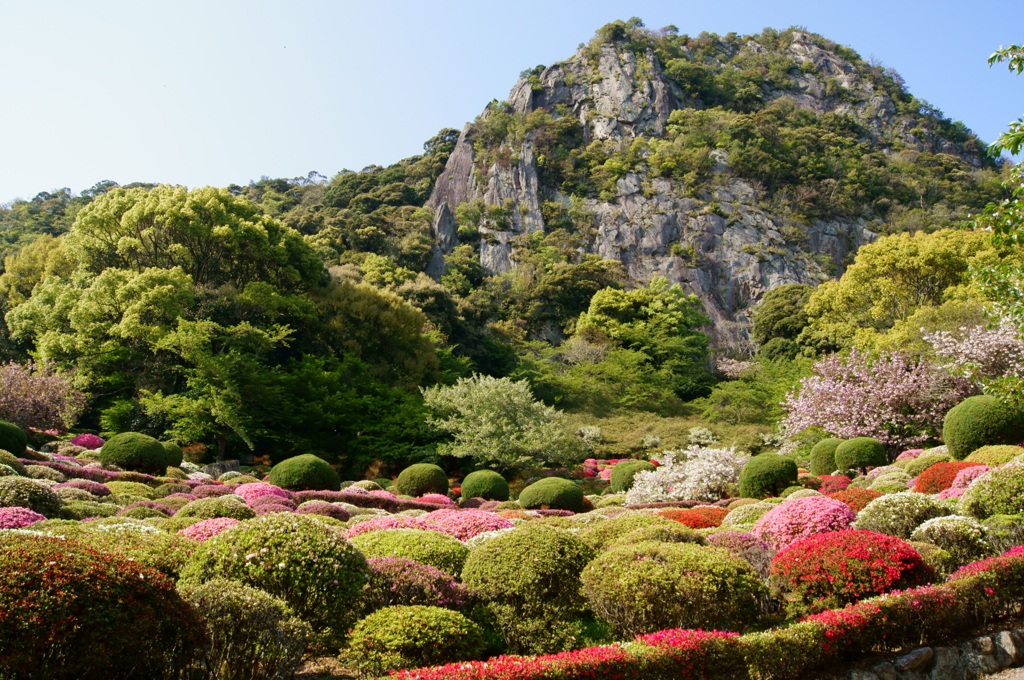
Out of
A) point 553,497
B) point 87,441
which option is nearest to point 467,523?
point 553,497

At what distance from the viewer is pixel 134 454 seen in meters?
17.2

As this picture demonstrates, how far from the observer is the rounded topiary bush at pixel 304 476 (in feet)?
56.2

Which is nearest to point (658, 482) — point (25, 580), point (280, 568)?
point (280, 568)

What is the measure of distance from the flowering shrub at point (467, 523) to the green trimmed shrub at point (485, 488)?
937cm

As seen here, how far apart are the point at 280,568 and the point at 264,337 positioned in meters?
22.6

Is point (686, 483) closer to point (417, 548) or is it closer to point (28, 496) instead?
point (417, 548)

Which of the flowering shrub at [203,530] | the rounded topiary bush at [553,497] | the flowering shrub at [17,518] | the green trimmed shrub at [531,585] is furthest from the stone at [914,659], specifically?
the rounded topiary bush at [553,497]

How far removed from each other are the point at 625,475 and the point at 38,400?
1979cm

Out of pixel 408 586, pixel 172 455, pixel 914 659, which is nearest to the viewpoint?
pixel 914 659

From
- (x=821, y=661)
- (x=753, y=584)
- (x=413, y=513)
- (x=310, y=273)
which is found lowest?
(x=413, y=513)

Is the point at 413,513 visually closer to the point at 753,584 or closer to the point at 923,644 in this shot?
the point at 753,584

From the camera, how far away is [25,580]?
351 centimetres

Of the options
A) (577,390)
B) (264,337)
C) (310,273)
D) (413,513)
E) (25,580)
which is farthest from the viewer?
(577,390)

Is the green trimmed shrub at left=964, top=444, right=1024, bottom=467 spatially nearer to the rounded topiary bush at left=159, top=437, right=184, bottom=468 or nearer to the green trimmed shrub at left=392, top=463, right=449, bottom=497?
the green trimmed shrub at left=392, top=463, right=449, bottom=497
